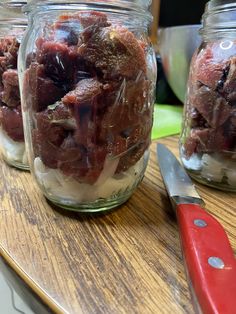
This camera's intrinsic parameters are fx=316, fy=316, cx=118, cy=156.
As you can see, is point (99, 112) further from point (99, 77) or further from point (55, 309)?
point (55, 309)

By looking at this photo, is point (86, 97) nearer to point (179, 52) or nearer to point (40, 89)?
point (40, 89)

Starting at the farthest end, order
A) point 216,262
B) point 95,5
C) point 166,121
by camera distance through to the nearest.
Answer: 1. point 166,121
2. point 95,5
3. point 216,262

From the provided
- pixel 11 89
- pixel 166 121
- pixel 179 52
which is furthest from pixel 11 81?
pixel 179 52

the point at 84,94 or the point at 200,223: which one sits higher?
the point at 84,94

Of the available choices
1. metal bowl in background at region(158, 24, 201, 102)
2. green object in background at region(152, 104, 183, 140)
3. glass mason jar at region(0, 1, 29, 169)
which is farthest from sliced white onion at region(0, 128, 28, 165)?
metal bowl in background at region(158, 24, 201, 102)

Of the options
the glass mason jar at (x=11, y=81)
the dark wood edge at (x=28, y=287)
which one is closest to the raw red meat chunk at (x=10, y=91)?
the glass mason jar at (x=11, y=81)

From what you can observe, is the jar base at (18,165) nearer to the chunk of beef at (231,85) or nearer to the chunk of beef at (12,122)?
the chunk of beef at (12,122)
